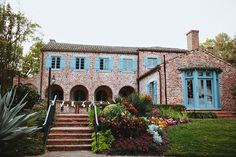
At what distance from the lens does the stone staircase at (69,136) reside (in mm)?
7941

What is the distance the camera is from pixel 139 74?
954 inches

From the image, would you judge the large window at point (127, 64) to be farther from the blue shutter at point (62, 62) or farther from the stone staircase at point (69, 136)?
the stone staircase at point (69, 136)

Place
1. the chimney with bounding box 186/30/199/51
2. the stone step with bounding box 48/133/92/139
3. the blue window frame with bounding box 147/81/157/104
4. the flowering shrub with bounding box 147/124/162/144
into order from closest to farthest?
the flowering shrub with bounding box 147/124/162/144
the stone step with bounding box 48/133/92/139
the blue window frame with bounding box 147/81/157/104
the chimney with bounding box 186/30/199/51

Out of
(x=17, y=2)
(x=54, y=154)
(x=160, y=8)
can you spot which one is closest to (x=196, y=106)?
(x=160, y=8)

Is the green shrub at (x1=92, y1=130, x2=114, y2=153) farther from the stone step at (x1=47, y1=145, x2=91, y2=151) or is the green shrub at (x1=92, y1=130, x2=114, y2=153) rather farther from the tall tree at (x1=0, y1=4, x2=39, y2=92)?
the tall tree at (x1=0, y1=4, x2=39, y2=92)

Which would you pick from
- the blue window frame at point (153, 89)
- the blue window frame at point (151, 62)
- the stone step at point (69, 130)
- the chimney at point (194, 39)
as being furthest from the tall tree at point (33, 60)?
the stone step at point (69, 130)

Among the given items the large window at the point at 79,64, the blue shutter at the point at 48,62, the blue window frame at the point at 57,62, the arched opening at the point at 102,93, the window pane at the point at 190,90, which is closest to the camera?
the window pane at the point at 190,90

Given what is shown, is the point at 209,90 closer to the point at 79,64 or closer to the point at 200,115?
the point at 200,115

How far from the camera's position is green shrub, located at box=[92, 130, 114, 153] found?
300 inches

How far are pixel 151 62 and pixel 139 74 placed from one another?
175cm

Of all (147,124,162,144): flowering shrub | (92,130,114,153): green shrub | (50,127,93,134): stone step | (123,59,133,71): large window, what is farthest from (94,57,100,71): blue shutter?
(92,130,114,153): green shrub

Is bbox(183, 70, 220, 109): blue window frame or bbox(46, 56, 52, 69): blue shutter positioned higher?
bbox(46, 56, 52, 69): blue shutter

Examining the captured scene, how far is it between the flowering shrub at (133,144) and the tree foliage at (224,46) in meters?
26.6

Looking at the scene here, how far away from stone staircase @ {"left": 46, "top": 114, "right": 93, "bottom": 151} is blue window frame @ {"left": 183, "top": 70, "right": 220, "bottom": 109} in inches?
391
